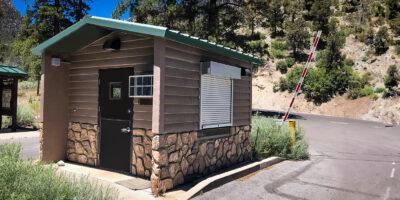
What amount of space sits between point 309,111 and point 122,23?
98.4 feet

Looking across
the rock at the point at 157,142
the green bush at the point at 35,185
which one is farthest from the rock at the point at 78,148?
the green bush at the point at 35,185

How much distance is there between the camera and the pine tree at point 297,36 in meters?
46.0

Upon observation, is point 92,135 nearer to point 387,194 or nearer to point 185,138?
point 185,138

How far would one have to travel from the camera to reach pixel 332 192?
825 cm

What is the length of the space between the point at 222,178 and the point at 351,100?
94.3 ft

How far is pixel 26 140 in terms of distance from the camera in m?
15.1

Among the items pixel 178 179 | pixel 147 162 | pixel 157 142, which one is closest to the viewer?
pixel 157 142

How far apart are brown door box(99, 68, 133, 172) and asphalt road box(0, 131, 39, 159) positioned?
3.33 metres

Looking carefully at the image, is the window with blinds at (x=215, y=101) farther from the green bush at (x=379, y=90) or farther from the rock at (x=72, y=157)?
the green bush at (x=379, y=90)

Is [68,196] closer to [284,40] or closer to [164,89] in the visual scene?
[164,89]

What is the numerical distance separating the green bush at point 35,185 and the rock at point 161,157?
7.22 feet

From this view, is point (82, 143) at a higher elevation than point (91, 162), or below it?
higher

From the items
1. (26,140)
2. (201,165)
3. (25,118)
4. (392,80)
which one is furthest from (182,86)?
(392,80)

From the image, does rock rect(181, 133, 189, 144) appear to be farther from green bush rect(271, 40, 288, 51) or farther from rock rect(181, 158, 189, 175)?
green bush rect(271, 40, 288, 51)
